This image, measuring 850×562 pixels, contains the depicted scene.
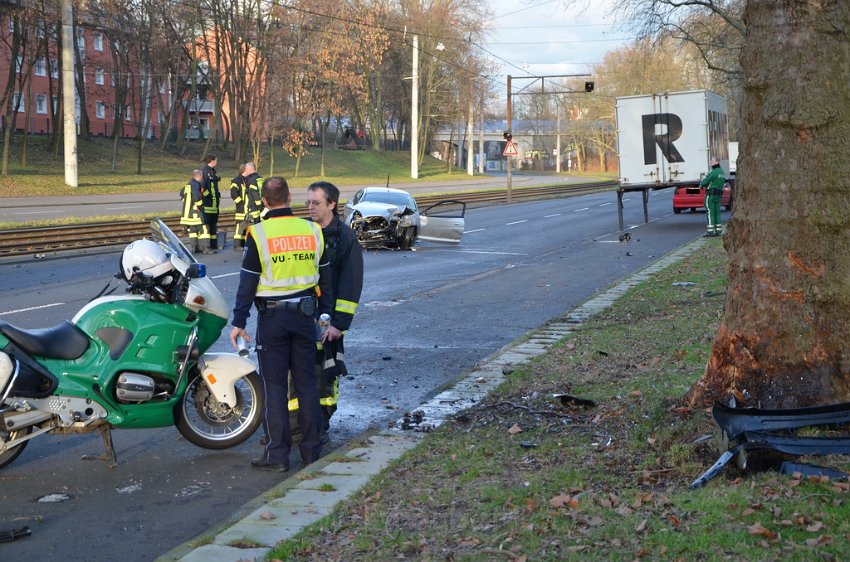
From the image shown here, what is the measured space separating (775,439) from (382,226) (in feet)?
59.4

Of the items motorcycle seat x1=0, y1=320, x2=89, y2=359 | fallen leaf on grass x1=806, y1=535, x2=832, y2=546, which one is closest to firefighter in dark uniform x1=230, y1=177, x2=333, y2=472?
motorcycle seat x1=0, y1=320, x2=89, y2=359

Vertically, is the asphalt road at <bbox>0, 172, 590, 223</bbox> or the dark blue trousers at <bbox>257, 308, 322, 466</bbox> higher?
the asphalt road at <bbox>0, 172, 590, 223</bbox>

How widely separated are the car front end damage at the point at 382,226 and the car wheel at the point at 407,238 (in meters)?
0.03

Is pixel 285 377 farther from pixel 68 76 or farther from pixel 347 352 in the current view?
pixel 68 76

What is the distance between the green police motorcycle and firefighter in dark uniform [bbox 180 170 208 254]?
47.3 ft

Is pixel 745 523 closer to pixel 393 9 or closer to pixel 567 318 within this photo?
pixel 567 318

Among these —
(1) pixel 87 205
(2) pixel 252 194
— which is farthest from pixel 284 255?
(1) pixel 87 205

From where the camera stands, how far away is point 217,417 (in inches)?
278

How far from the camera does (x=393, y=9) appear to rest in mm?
76938

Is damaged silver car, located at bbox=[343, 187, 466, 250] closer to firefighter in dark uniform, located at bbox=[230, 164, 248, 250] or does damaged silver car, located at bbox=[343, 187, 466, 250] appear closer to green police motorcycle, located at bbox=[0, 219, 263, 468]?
firefighter in dark uniform, located at bbox=[230, 164, 248, 250]

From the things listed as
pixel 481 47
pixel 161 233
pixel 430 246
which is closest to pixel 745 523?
pixel 161 233

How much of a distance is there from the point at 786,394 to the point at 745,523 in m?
1.63

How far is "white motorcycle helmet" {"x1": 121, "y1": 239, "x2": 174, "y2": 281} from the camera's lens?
21.7ft

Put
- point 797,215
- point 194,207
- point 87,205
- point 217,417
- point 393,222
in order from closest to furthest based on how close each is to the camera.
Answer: point 797,215 → point 217,417 → point 194,207 → point 393,222 → point 87,205
